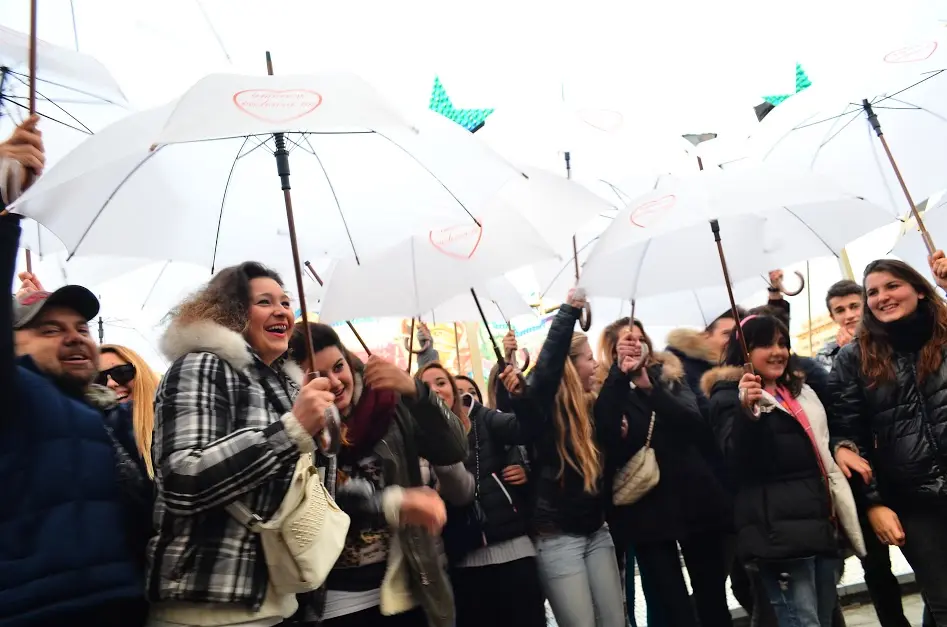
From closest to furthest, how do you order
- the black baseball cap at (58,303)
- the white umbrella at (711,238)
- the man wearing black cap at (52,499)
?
the man wearing black cap at (52,499) < the black baseball cap at (58,303) < the white umbrella at (711,238)

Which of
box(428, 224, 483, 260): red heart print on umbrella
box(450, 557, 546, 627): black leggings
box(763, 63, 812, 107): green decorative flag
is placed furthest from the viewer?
box(763, 63, 812, 107): green decorative flag

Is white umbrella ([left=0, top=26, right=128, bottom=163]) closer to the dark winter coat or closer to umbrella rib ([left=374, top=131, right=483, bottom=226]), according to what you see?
umbrella rib ([left=374, top=131, right=483, bottom=226])

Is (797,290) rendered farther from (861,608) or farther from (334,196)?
(334,196)

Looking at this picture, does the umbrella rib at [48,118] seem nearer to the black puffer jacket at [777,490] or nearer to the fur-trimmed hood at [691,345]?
the black puffer jacket at [777,490]

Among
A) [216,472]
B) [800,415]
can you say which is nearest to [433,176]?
[216,472]

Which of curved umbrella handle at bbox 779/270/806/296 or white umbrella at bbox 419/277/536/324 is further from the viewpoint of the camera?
curved umbrella handle at bbox 779/270/806/296

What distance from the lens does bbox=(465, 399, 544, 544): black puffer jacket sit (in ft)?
13.1

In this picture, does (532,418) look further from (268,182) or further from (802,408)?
(268,182)

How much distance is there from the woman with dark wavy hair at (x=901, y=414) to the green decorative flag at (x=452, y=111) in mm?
2197

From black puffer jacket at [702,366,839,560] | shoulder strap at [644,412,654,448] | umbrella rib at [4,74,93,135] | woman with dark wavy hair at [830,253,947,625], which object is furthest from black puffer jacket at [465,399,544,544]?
umbrella rib at [4,74,93,135]

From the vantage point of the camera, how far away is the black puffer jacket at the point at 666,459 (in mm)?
4188

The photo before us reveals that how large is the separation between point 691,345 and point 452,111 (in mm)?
2103

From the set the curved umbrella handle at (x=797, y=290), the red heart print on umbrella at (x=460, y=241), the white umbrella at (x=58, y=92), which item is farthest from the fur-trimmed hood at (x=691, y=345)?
the white umbrella at (x=58, y=92)

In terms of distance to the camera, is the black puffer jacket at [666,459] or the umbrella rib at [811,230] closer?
the black puffer jacket at [666,459]
